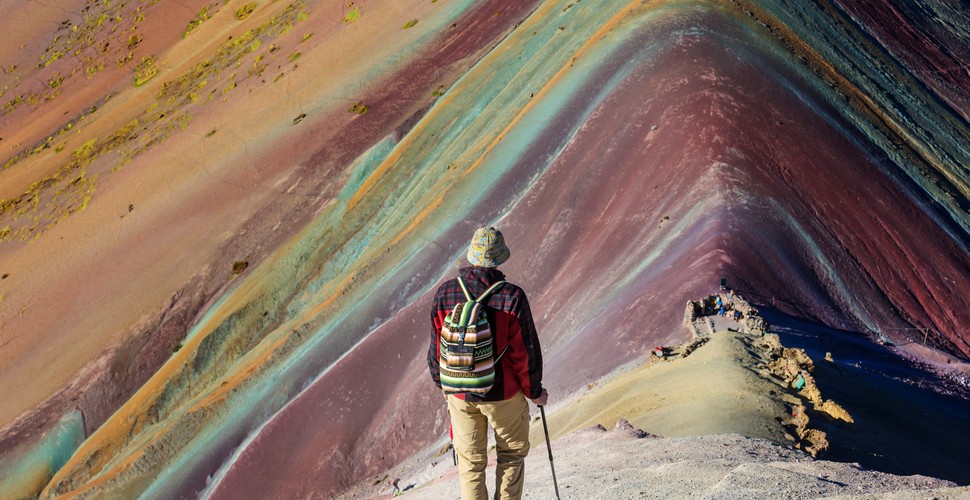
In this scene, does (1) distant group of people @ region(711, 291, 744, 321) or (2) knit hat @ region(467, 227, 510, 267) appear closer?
(2) knit hat @ region(467, 227, 510, 267)

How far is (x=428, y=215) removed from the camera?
16797 millimetres

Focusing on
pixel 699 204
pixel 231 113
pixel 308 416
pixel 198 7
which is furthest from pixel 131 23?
pixel 699 204

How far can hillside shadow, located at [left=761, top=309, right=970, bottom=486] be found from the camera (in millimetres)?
7801

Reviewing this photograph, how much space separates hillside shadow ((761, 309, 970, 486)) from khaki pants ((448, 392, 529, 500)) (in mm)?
2769

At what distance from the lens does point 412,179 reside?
63.7ft

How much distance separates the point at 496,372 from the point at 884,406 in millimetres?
4702

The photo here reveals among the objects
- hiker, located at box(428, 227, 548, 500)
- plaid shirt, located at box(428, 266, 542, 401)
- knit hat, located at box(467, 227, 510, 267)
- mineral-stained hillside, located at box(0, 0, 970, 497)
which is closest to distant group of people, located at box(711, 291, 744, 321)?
mineral-stained hillside, located at box(0, 0, 970, 497)

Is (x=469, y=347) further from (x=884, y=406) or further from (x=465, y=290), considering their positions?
(x=884, y=406)

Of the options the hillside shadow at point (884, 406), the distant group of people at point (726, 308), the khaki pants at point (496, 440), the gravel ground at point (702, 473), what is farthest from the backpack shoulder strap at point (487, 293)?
the distant group of people at point (726, 308)

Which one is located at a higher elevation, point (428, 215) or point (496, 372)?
point (496, 372)

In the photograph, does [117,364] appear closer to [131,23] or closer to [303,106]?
[303,106]

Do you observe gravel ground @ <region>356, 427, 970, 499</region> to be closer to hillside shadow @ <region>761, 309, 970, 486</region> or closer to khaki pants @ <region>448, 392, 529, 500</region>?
hillside shadow @ <region>761, 309, 970, 486</region>

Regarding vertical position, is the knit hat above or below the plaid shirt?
above

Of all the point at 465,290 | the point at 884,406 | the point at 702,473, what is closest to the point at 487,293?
the point at 465,290
